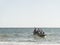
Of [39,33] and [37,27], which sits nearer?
[39,33]

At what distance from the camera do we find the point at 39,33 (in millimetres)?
24984

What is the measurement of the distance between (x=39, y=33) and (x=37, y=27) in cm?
268

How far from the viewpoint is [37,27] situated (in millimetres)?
27562
